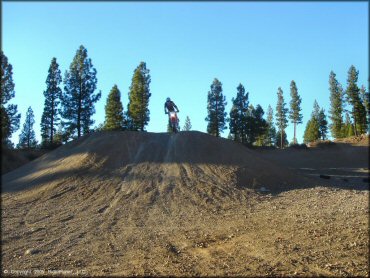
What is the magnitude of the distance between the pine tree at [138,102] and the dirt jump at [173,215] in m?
25.3

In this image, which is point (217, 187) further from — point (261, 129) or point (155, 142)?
point (261, 129)

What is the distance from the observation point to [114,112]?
155 ft

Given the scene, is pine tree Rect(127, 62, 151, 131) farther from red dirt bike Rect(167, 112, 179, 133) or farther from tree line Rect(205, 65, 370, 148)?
red dirt bike Rect(167, 112, 179, 133)

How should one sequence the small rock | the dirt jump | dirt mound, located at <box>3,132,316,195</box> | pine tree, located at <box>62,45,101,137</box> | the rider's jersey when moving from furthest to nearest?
pine tree, located at <box>62,45,101,137</box> < the rider's jersey < dirt mound, located at <box>3,132,316,195</box> < the small rock < the dirt jump

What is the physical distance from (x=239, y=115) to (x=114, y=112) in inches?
683

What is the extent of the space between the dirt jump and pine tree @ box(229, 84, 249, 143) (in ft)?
105

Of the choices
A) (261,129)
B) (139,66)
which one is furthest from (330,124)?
(139,66)

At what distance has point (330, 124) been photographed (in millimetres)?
64188

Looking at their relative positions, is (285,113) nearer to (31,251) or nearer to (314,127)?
(314,127)

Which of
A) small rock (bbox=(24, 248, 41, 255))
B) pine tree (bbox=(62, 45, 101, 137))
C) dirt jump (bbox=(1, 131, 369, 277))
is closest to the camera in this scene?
dirt jump (bbox=(1, 131, 369, 277))

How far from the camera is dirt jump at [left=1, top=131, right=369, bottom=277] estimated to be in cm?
805

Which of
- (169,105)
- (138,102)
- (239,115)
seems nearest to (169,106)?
(169,105)

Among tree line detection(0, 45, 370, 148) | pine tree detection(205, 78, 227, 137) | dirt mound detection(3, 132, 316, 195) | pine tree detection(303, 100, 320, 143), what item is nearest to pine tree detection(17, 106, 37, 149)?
tree line detection(0, 45, 370, 148)

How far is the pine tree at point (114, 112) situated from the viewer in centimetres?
4703
